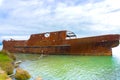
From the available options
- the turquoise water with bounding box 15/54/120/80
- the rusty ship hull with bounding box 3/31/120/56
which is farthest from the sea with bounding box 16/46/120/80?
the rusty ship hull with bounding box 3/31/120/56

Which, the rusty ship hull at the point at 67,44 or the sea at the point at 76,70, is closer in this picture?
the sea at the point at 76,70

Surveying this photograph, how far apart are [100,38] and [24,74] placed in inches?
976

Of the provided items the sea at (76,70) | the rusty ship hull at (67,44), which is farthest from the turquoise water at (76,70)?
the rusty ship hull at (67,44)

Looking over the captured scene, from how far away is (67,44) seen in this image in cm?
4462

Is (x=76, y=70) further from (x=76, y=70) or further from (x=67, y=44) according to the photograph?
(x=67, y=44)

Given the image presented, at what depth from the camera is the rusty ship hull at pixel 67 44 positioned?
40.6 metres

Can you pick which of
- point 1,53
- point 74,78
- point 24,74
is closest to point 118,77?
point 74,78

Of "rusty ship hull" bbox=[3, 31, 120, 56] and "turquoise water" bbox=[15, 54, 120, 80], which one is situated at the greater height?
"rusty ship hull" bbox=[3, 31, 120, 56]

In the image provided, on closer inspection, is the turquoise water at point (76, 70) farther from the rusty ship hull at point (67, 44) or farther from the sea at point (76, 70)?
the rusty ship hull at point (67, 44)

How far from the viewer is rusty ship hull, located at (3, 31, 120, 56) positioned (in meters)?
40.6

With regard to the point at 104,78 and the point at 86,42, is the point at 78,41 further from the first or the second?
the point at 104,78

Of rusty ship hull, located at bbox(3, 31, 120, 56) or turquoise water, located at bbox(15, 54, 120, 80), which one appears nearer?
turquoise water, located at bbox(15, 54, 120, 80)

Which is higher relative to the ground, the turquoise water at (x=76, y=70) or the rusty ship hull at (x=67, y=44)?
the rusty ship hull at (x=67, y=44)

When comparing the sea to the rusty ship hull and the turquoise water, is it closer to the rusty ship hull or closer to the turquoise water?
the turquoise water
